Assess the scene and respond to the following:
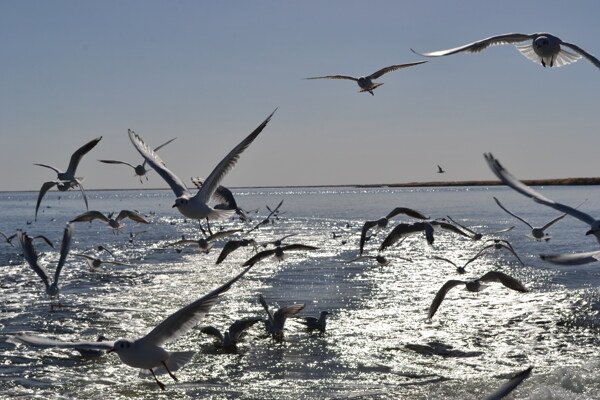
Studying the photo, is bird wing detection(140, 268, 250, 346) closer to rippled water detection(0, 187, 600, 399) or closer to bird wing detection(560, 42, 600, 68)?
rippled water detection(0, 187, 600, 399)

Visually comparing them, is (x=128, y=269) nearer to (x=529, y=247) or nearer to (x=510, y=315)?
(x=510, y=315)

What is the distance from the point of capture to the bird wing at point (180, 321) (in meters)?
6.97

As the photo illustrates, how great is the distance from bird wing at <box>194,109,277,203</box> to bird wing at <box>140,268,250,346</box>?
219 centimetres

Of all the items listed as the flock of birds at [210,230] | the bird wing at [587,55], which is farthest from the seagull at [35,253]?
the bird wing at [587,55]

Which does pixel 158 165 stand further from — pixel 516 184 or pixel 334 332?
pixel 334 332

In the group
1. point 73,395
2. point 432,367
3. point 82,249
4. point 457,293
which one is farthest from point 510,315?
point 82,249

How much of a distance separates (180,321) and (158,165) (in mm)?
3359

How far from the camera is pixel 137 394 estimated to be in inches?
418

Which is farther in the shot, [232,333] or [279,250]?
[279,250]

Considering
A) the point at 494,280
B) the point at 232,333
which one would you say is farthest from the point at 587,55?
the point at 232,333

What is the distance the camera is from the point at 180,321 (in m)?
7.25

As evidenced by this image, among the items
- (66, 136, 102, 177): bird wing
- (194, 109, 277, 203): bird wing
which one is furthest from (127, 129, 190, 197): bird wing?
(66, 136, 102, 177): bird wing

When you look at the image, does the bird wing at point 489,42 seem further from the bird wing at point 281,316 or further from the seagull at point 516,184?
the bird wing at point 281,316

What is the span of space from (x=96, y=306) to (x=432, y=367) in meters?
9.65
